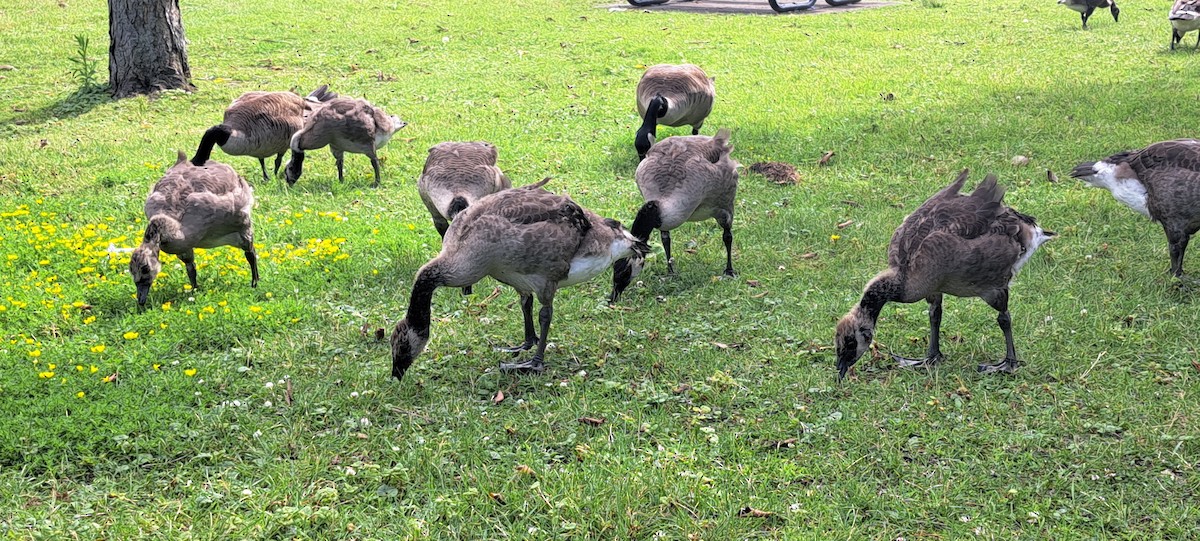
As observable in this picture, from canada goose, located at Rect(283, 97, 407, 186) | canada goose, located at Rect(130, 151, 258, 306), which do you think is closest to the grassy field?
canada goose, located at Rect(130, 151, 258, 306)

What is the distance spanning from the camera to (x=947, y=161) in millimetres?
11914

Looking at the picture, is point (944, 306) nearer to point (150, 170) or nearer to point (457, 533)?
point (457, 533)

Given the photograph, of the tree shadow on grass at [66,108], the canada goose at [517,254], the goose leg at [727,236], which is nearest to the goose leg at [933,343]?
the goose leg at [727,236]

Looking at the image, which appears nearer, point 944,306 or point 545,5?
point 944,306

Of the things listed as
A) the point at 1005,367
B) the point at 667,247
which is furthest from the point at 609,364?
the point at 1005,367

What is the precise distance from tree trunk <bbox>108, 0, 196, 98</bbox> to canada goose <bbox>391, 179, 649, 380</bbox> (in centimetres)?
1026

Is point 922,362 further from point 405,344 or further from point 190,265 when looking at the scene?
point 190,265

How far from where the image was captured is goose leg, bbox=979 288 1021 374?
→ 6.83 m

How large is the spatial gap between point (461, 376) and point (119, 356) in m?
2.59

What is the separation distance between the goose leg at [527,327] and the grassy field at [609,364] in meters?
0.16

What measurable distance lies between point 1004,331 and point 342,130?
299 inches

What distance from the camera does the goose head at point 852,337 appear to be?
658 cm

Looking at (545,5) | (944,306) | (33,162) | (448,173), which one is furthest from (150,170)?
(545,5)

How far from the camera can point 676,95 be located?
12242 millimetres
